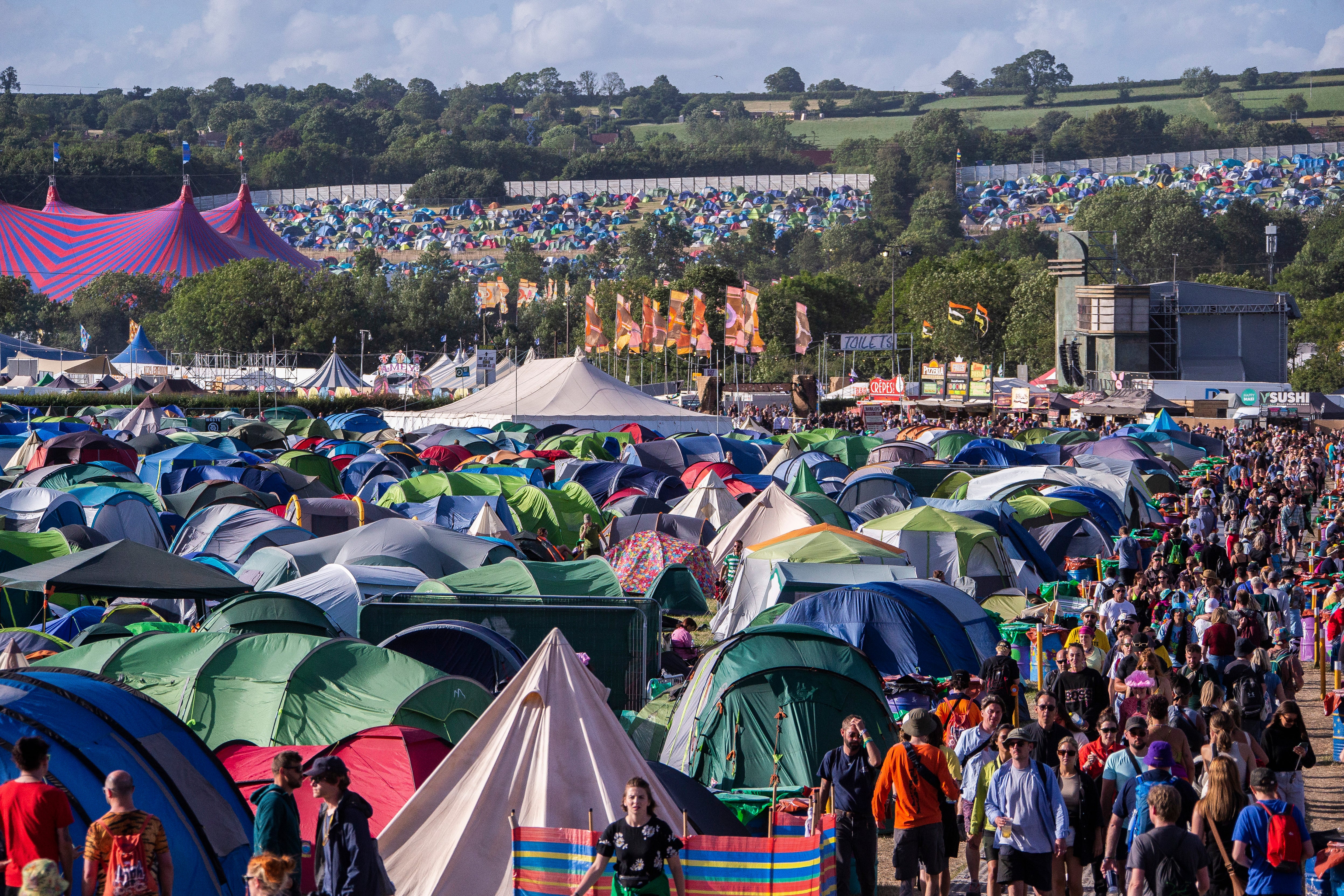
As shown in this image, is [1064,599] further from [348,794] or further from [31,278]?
[31,278]

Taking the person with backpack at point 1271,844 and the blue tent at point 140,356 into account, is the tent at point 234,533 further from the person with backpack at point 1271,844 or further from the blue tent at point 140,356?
the blue tent at point 140,356

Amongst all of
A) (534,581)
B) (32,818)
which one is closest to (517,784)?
(32,818)

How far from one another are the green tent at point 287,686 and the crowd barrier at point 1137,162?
7320 inches

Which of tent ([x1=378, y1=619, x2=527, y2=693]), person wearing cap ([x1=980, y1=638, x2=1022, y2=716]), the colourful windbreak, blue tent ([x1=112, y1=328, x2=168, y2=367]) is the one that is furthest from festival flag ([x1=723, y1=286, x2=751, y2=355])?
the colourful windbreak

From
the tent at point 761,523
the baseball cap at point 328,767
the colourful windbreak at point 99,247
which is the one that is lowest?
the tent at point 761,523

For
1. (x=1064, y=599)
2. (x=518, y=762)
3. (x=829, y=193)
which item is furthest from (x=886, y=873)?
(x=829, y=193)

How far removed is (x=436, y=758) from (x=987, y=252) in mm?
93356

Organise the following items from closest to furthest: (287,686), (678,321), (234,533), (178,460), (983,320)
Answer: (287,686)
(234,533)
(178,460)
(678,321)
(983,320)

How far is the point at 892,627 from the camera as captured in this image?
11852 millimetres

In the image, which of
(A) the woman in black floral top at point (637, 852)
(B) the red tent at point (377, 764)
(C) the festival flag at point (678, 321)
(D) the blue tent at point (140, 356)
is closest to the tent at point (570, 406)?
(C) the festival flag at point (678, 321)

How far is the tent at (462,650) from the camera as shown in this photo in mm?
10859

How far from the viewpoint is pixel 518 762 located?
276 inches

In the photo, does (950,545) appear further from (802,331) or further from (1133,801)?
(802,331)

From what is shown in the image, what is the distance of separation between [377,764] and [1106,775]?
3.85 meters
